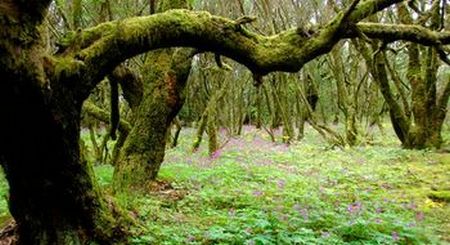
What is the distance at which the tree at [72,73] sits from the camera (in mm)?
4410

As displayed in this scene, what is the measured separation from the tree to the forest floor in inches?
34.6

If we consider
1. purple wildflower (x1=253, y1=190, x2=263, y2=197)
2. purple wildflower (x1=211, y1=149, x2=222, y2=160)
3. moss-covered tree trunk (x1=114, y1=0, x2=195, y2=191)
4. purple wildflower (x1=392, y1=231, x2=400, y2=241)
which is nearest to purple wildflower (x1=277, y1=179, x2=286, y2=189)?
purple wildflower (x1=253, y1=190, x2=263, y2=197)

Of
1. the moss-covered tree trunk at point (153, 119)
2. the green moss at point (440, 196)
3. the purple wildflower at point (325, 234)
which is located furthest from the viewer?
the green moss at point (440, 196)

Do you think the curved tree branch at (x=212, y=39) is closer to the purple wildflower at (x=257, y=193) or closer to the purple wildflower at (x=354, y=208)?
the purple wildflower at (x=354, y=208)

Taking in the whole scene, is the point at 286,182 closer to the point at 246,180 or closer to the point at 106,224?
the point at 246,180

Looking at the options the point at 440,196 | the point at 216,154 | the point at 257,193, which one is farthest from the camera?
the point at 216,154

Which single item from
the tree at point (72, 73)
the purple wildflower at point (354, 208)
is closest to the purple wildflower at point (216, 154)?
the purple wildflower at point (354, 208)

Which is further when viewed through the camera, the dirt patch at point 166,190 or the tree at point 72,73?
the dirt patch at point 166,190

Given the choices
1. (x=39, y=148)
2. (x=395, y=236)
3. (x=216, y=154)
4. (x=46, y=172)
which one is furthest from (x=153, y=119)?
(x=216, y=154)

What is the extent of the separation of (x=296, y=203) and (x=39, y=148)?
4190mm

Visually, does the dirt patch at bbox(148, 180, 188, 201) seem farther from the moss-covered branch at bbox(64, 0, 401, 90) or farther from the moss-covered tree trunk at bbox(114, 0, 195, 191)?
the moss-covered branch at bbox(64, 0, 401, 90)

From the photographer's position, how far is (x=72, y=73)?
15.7 feet

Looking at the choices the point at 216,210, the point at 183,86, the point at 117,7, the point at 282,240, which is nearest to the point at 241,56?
the point at 282,240

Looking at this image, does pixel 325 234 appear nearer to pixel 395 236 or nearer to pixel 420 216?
pixel 395 236
